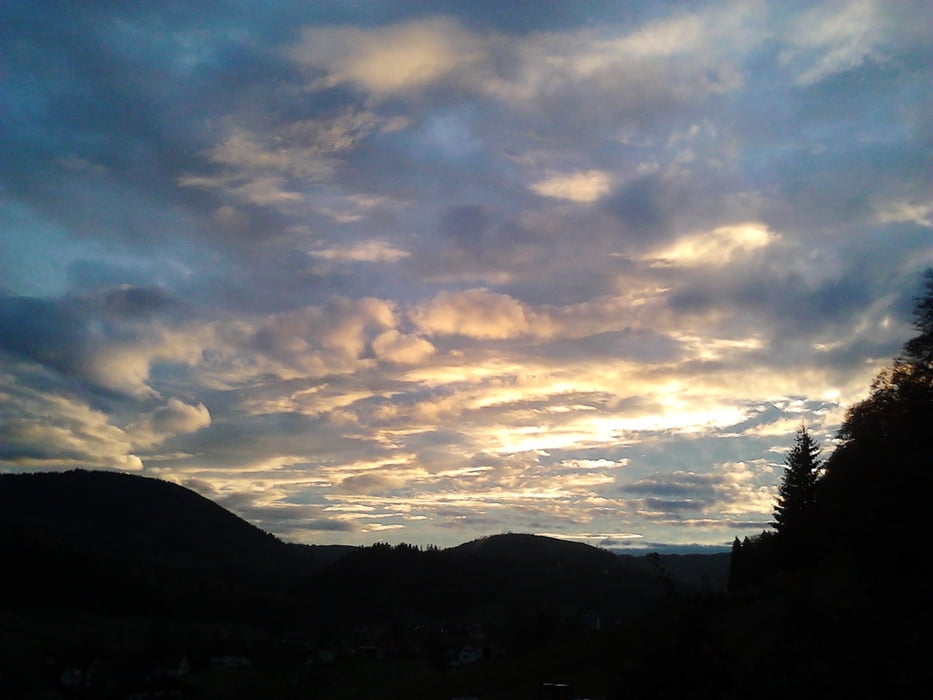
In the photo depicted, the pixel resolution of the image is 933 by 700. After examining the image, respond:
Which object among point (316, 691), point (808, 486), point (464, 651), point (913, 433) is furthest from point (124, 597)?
point (913, 433)

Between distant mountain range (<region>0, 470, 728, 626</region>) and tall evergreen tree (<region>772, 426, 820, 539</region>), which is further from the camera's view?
distant mountain range (<region>0, 470, 728, 626</region>)

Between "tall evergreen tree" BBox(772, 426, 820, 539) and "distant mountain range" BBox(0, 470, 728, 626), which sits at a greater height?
"tall evergreen tree" BBox(772, 426, 820, 539)

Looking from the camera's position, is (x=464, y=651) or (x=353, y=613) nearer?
(x=464, y=651)

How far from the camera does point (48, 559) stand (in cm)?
13425

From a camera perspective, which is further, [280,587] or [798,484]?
[280,587]

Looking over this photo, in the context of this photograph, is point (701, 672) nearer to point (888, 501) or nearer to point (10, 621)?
point (888, 501)

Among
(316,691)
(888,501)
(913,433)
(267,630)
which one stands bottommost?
(267,630)

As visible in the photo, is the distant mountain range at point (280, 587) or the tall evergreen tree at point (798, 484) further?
the distant mountain range at point (280, 587)

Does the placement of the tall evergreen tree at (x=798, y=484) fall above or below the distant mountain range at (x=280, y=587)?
above

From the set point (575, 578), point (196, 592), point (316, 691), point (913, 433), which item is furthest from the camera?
point (575, 578)

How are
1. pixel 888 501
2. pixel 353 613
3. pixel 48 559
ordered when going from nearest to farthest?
pixel 888 501, pixel 48 559, pixel 353 613

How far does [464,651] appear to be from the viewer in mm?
107500

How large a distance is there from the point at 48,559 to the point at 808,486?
122 m

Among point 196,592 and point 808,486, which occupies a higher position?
point 808,486
